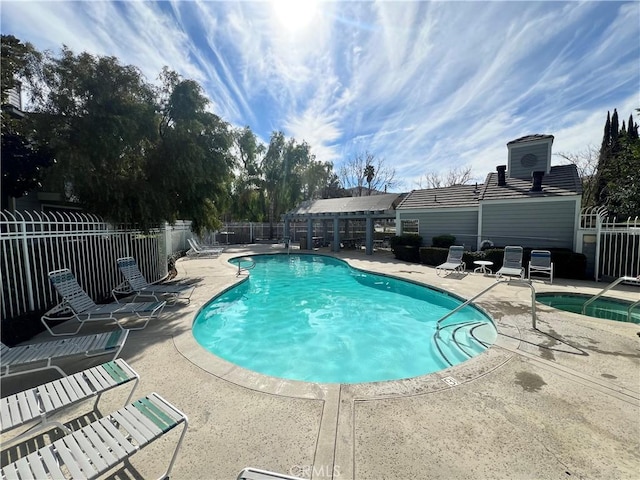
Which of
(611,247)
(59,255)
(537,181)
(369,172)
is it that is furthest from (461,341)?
(369,172)

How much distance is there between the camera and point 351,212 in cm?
1753

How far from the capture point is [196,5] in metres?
7.05

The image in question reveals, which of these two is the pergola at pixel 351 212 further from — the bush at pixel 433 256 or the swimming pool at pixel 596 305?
the swimming pool at pixel 596 305

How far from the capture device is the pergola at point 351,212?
1681 cm

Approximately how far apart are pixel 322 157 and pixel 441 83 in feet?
81.7

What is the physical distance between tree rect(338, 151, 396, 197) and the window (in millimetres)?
23251

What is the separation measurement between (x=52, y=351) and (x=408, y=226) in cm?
1630

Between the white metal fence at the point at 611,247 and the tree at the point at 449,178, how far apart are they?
990 inches

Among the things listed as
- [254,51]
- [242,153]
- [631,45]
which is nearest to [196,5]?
[254,51]

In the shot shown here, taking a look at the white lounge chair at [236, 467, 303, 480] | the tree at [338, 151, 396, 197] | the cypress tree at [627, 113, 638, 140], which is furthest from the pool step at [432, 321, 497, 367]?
the tree at [338, 151, 396, 197]

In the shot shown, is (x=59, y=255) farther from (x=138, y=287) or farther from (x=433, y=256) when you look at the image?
(x=433, y=256)

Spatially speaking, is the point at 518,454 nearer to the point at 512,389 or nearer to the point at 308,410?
the point at 512,389

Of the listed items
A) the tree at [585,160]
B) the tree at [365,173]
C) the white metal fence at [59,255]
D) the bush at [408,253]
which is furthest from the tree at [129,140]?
the tree at [365,173]

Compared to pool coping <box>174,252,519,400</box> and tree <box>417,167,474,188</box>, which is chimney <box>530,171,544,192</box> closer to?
pool coping <box>174,252,519,400</box>
